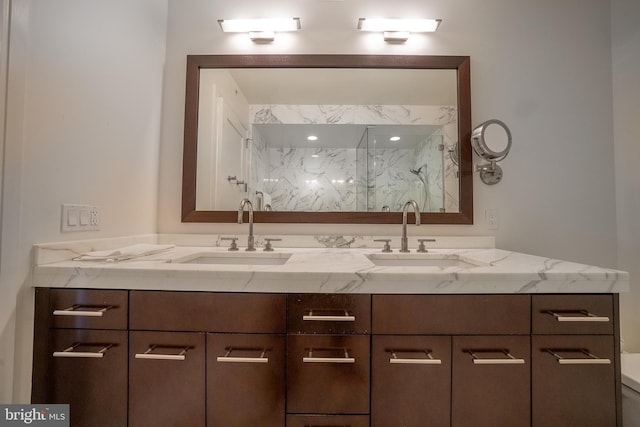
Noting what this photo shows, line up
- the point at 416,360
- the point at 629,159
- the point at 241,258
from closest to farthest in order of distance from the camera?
the point at 416,360 < the point at 241,258 < the point at 629,159

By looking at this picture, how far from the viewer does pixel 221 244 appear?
1.50 m

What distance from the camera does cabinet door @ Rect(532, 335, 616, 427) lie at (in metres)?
0.81

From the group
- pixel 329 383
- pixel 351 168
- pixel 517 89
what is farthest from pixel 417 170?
pixel 329 383

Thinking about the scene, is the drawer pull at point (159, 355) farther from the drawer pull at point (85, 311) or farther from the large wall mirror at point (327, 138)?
the large wall mirror at point (327, 138)

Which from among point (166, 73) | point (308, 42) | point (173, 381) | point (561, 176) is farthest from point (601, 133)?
point (166, 73)

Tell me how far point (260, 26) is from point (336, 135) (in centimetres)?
76

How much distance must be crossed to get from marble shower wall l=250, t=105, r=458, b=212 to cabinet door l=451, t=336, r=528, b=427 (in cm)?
85

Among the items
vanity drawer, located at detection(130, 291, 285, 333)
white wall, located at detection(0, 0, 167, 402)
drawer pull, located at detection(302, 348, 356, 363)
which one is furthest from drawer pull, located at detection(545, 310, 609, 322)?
white wall, located at detection(0, 0, 167, 402)

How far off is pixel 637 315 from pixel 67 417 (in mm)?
2593

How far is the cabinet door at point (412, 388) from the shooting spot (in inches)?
31.9

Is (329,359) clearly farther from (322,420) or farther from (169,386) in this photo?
(169,386)

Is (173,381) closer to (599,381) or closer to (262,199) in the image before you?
(262,199)

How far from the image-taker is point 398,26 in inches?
59.6

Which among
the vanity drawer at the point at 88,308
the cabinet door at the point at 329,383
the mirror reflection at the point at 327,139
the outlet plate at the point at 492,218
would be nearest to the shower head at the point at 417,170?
the mirror reflection at the point at 327,139
